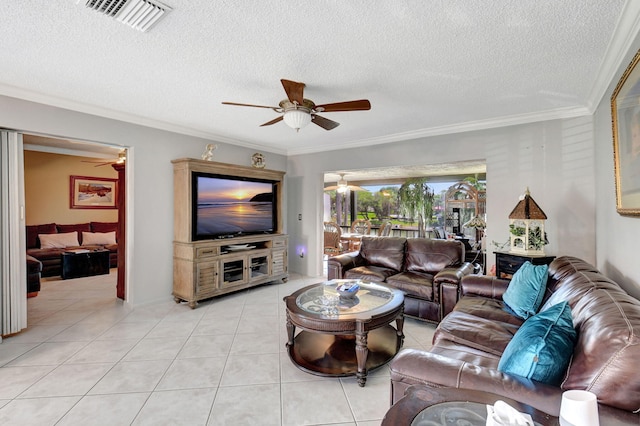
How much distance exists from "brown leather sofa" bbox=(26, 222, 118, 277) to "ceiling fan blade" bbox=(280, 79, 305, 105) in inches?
218

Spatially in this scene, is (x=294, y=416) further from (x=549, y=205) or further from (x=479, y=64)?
(x=549, y=205)

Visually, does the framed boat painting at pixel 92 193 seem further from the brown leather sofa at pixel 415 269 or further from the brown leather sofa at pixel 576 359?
the brown leather sofa at pixel 576 359

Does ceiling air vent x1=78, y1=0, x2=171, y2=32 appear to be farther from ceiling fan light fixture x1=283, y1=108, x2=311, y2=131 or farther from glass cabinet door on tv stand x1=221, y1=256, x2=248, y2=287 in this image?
glass cabinet door on tv stand x1=221, y1=256, x2=248, y2=287

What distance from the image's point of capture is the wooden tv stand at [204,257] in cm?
386

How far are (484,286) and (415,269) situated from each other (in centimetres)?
120

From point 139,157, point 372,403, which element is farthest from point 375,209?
point 372,403

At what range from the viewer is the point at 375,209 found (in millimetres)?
9188

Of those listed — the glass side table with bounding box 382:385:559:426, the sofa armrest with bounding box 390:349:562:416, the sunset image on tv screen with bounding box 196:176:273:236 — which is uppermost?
the sunset image on tv screen with bounding box 196:176:273:236

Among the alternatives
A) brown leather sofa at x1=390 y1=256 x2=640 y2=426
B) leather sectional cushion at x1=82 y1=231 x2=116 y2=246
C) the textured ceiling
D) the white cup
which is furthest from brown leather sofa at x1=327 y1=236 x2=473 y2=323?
leather sectional cushion at x1=82 y1=231 x2=116 y2=246

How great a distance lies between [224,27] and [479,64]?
1.95 metres

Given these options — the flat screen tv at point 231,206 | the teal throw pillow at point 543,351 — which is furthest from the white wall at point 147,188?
the teal throw pillow at point 543,351

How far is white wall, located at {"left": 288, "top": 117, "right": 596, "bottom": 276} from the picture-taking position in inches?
130

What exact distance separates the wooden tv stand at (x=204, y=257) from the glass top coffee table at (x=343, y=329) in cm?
170

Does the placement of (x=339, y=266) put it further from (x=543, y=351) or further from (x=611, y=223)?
(x=543, y=351)
